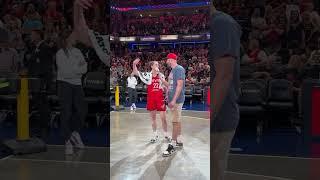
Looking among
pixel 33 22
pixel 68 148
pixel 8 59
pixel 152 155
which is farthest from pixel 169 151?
pixel 33 22

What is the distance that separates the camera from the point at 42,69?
720 cm

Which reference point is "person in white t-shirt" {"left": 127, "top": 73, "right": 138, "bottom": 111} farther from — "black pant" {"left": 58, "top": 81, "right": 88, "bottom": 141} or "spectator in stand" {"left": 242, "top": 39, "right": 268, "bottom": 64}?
"spectator in stand" {"left": 242, "top": 39, "right": 268, "bottom": 64}

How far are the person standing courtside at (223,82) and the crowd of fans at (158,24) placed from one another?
16.8 meters

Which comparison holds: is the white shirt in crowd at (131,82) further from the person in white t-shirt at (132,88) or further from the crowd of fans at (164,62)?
the crowd of fans at (164,62)

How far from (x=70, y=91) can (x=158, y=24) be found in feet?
45.1

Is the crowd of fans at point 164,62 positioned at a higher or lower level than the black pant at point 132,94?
higher

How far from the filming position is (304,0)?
670 centimetres

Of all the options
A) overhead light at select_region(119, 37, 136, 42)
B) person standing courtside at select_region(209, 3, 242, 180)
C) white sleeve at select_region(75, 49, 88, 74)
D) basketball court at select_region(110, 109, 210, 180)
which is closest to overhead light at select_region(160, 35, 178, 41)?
overhead light at select_region(119, 37, 136, 42)

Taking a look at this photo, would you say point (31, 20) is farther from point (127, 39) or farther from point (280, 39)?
point (127, 39)

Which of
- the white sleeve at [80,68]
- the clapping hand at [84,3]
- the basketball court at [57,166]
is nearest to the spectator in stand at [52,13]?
the clapping hand at [84,3]

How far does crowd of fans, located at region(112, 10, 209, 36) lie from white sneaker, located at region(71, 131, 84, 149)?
41.5ft

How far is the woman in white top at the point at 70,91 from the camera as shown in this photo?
6.29m

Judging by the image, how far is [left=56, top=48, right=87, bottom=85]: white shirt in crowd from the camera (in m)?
6.27

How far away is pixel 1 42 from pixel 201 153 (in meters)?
3.49
